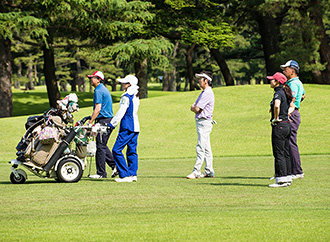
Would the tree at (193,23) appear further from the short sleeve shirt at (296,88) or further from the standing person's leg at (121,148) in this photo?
the standing person's leg at (121,148)

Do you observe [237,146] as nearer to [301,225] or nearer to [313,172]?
[313,172]

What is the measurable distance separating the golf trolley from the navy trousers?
345 millimetres

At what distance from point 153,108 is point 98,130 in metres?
18.0

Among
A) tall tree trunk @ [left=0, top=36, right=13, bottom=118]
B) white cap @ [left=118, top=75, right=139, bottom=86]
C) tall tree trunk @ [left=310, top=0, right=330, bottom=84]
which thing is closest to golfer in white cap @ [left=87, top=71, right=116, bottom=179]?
white cap @ [left=118, top=75, right=139, bottom=86]

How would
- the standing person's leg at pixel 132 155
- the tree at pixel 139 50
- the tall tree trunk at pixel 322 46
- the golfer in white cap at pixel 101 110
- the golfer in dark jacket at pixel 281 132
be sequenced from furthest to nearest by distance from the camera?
the tall tree trunk at pixel 322 46 < the tree at pixel 139 50 < the golfer in white cap at pixel 101 110 < the standing person's leg at pixel 132 155 < the golfer in dark jacket at pixel 281 132

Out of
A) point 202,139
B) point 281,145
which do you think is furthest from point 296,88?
point 202,139

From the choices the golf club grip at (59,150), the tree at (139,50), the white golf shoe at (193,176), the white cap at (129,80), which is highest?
the tree at (139,50)

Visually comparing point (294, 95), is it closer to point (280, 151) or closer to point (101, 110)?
point (280, 151)

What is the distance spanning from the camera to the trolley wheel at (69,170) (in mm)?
9266

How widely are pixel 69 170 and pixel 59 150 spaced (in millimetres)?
426

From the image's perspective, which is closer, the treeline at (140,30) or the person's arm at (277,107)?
the person's arm at (277,107)

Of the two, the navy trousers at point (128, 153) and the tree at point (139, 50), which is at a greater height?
the tree at point (139, 50)

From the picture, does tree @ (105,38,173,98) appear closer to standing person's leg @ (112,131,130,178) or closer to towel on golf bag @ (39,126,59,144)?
standing person's leg @ (112,131,130,178)

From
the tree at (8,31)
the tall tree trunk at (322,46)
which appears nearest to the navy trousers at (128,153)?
the tree at (8,31)
